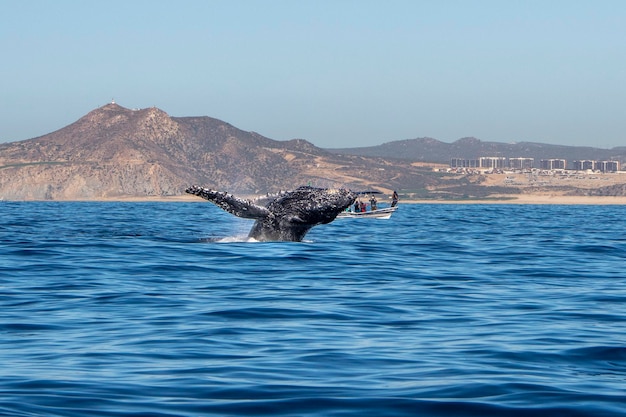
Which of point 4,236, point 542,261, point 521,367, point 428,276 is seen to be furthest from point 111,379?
point 4,236

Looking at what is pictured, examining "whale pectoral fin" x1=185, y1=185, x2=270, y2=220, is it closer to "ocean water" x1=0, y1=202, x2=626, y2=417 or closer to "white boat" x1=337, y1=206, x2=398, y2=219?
"ocean water" x1=0, y1=202, x2=626, y2=417

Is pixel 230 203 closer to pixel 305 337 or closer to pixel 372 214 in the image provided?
pixel 305 337

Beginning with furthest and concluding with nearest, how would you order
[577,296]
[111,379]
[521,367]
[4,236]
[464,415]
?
[4,236] → [577,296] → [521,367] → [111,379] → [464,415]

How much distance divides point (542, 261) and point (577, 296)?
27.3 ft

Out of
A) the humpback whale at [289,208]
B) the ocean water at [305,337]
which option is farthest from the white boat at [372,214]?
the ocean water at [305,337]

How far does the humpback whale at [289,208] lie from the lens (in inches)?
887

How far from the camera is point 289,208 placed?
2525 cm

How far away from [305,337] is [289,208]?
12235 mm

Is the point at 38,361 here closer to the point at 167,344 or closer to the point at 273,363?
the point at 167,344

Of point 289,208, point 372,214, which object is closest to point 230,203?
point 289,208

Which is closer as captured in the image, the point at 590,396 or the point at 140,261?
the point at 590,396

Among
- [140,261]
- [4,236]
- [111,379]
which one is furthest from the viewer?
[4,236]

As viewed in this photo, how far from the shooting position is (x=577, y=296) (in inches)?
719

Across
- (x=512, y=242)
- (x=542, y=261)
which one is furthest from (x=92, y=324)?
(x=512, y=242)
